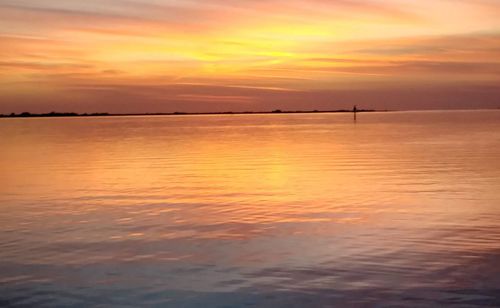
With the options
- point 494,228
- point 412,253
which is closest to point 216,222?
point 412,253

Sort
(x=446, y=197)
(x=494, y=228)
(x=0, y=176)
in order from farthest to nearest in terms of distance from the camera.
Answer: (x=0, y=176)
(x=446, y=197)
(x=494, y=228)

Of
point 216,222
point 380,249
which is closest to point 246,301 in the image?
point 380,249

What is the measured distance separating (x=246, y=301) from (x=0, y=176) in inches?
877

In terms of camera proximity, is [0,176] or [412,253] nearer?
[412,253]

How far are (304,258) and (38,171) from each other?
21828mm

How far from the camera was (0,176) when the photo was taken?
1123 inches

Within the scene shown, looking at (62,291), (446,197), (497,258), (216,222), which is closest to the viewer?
(62,291)

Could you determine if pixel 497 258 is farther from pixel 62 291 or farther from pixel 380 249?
pixel 62 291

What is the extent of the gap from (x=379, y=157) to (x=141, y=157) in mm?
14380

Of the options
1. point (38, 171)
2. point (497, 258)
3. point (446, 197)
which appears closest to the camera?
point (497, 258)

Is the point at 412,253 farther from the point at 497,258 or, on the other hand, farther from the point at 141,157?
the point at 141,157

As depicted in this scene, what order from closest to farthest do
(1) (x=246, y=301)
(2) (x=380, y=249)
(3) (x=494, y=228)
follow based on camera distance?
(1) (x=246, y=301)
(2) (x=380, y=249)
(3) (x=494, y=228)

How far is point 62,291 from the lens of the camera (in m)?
10.0

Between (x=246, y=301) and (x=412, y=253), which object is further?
(x=412, y=253)
